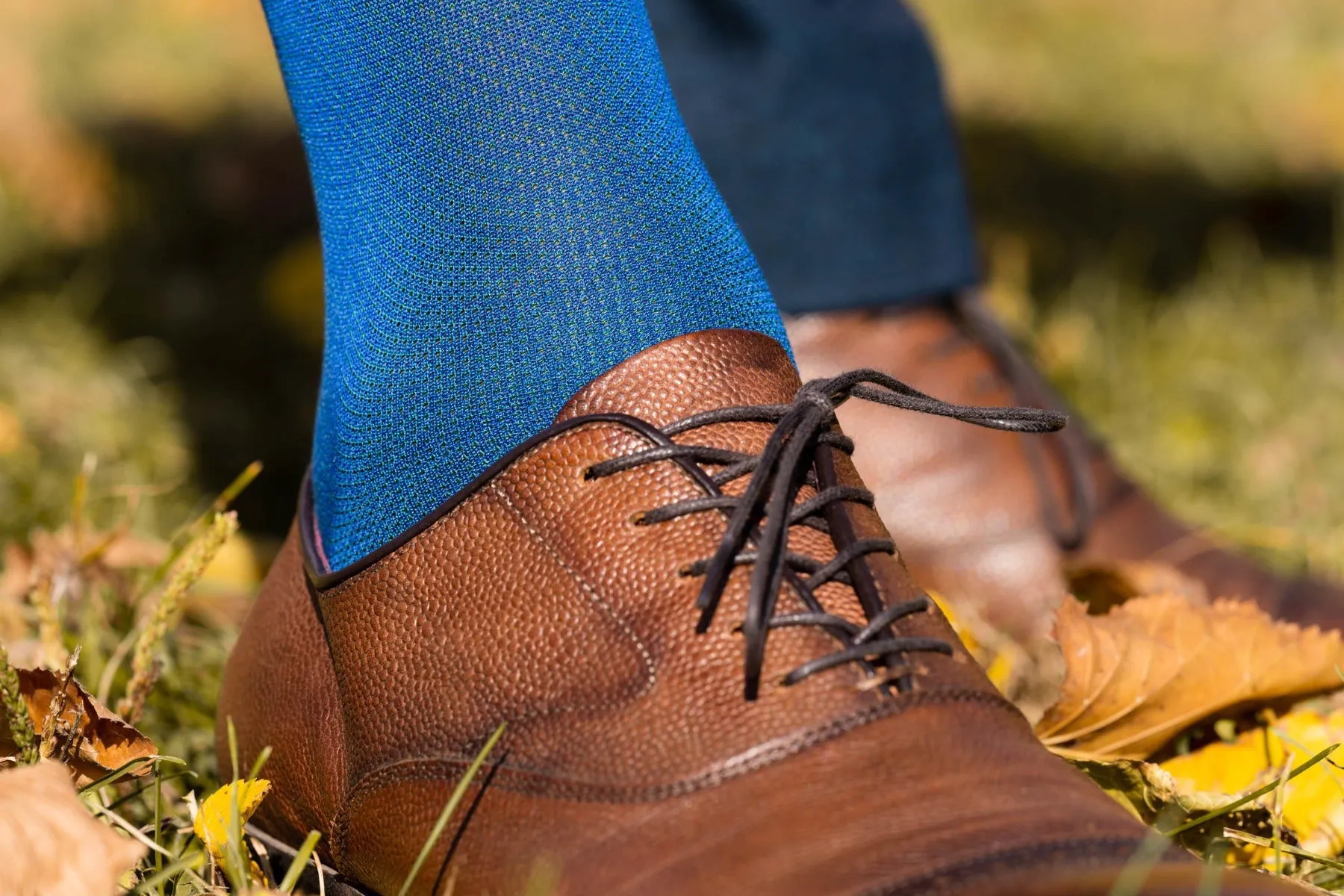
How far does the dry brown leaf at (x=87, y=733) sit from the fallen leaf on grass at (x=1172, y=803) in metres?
0.71

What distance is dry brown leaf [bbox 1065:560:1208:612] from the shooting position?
4.69 feet

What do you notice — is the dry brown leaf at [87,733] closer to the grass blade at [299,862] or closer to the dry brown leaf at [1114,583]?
the grass blade at [299,862]

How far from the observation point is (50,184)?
2844 mm

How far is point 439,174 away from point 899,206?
847 mm

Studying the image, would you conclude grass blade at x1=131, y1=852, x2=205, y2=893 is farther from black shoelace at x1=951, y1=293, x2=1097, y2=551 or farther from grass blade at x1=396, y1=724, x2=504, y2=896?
black shoelace at x1=951, y1=293, x2=1097, y2=551

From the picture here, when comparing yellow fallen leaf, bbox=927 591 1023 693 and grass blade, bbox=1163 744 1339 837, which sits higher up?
grass blade, bbox=1163 744 1339 837

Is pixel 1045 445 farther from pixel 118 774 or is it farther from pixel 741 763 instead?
pixel 118 774

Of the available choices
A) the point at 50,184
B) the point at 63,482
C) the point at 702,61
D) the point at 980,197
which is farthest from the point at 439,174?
the point at 980,197

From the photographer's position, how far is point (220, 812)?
37.2 inches

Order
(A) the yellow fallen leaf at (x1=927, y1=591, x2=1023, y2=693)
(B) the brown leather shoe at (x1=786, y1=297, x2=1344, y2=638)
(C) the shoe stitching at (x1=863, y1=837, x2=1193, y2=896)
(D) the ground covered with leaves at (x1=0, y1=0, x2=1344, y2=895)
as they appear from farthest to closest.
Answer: (B) the brown leather shoe at (x1=786, y1=297, x2=1344, y2=638)
(A) the yellow fallen leaf at (x1=927, y1=591, x2=1023, y2=693)
(D) the ground covered with leaves at (x1=0, y1=0, x2=1344, y2=895)
(C) the shoe stitching at (x1=863, y1=837, x2=1193, y2=896)

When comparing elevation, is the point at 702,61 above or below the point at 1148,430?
above

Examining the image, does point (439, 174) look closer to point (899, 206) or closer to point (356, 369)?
point (356, 369)

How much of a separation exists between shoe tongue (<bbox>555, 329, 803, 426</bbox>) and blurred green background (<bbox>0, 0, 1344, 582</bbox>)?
0.83m

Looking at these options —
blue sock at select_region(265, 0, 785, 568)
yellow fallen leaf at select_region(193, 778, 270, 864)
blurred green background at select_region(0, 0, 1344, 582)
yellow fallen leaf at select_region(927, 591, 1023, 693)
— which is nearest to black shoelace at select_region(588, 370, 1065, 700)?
blue sock at select_region(265, 0, 785, 568)
